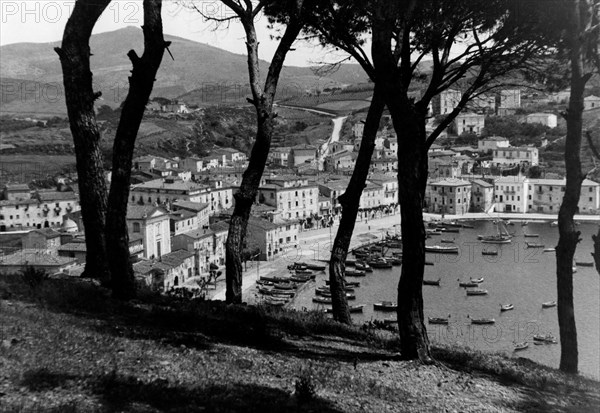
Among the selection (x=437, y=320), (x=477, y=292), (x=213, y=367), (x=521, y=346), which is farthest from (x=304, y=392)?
(x=477, y=292)

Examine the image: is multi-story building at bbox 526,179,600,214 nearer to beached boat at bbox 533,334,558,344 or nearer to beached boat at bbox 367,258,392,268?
beached boat at bbox 367,258,392,268

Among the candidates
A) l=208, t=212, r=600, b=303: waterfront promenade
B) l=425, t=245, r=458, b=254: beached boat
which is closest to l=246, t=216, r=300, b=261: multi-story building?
l=208, t=212, r=600, b=303: waterfront promenade

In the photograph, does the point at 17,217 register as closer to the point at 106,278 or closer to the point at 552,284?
the point at 552,284

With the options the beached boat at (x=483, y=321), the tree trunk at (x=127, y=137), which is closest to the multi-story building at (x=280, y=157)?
the beached boat at (x=483, y=321)

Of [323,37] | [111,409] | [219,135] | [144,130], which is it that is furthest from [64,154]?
[111,409]

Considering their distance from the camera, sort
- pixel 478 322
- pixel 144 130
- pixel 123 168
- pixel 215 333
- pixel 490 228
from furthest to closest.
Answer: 1. pixel 144 130
2. pixel 490 228
3. pixel 478 322
4. pixel 123 168
5. pixel 215 333

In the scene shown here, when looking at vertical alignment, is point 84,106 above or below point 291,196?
above

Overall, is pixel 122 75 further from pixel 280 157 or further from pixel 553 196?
pixel 553 196
